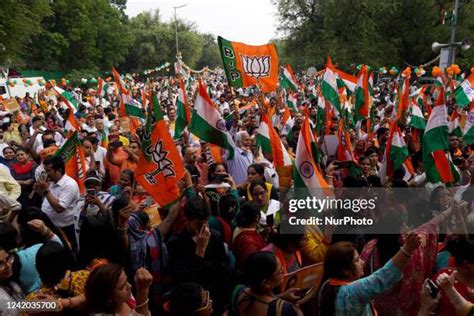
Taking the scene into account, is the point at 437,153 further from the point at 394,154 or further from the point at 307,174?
the point at 307,174

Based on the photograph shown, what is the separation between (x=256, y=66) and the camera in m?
8.45

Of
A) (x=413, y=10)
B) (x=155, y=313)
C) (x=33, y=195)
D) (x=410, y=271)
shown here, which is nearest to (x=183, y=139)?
(x=33, y=195)

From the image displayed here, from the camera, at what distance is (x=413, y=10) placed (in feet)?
105

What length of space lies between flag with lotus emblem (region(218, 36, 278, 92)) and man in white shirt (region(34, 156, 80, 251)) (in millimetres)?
3976

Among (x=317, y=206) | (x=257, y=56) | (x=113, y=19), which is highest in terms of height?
(x=113, y=19)

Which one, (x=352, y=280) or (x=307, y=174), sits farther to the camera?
(x=307, y=174)

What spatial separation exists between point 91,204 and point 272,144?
98.5 inches

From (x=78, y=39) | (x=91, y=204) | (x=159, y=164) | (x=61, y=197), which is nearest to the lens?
(x=159, y=164)

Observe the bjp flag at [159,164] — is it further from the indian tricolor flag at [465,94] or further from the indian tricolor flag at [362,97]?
the indian tricolor flag at [465,94]

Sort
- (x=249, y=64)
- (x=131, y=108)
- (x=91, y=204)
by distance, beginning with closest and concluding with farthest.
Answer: (x=91, y=204) → (x=249, y=64) → (x=131, y=108)

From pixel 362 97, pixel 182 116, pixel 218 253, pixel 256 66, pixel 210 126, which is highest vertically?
pixel 256 66

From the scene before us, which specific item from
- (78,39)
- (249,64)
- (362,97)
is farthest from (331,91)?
(78,39)

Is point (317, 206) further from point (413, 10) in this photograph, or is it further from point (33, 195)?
point (413, 10)

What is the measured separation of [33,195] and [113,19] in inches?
1721
